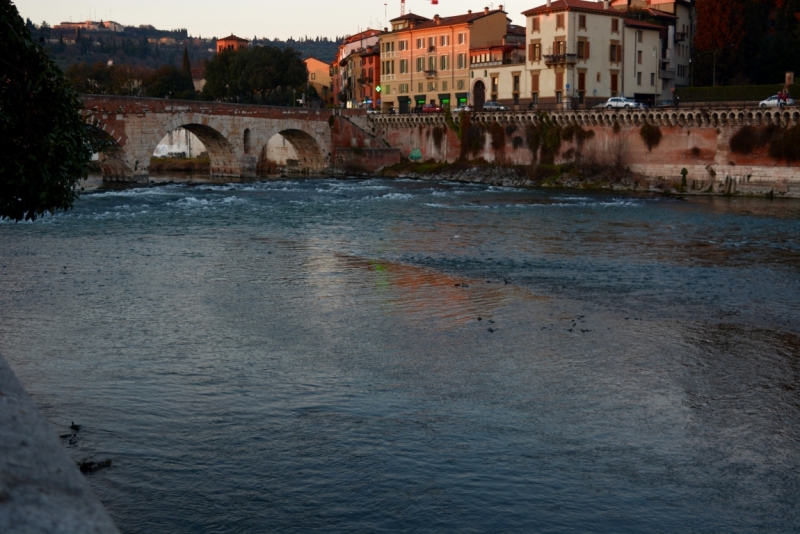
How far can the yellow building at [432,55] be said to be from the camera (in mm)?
69250

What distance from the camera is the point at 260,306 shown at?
17.5 m

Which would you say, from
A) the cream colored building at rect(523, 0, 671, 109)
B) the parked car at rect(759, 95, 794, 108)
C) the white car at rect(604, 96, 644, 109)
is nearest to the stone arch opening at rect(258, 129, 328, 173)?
the cream colored building at rect(523, 0, 671, 109)

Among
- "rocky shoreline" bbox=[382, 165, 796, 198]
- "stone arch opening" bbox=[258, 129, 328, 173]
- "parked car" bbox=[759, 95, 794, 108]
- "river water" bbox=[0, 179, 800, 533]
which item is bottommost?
"river water" bbox=[0, 179, 800, 533]

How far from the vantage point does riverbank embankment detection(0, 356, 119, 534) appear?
4012mm

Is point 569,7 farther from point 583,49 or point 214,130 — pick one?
point 214,130

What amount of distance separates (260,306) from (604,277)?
27.5ft

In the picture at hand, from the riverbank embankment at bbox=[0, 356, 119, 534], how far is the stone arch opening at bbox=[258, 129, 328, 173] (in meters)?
56.8

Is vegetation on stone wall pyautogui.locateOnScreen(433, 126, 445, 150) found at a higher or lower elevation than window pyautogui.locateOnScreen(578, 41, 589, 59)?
lower

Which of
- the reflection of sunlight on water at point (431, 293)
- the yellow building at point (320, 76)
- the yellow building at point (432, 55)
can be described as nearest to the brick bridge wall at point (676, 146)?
the yellow building at point (432, 55)

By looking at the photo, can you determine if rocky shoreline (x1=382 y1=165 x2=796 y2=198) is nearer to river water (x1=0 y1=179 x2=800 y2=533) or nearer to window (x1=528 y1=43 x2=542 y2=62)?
window (x1=528 y1=43 x2=542 y2=62)

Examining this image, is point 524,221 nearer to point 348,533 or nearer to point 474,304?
point 474,304

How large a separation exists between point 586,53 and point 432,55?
16.4 metres

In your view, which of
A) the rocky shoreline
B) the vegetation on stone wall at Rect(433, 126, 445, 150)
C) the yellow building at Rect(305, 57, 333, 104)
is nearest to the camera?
the rocky shoreline

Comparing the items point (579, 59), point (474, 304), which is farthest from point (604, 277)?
point (579, 59)
